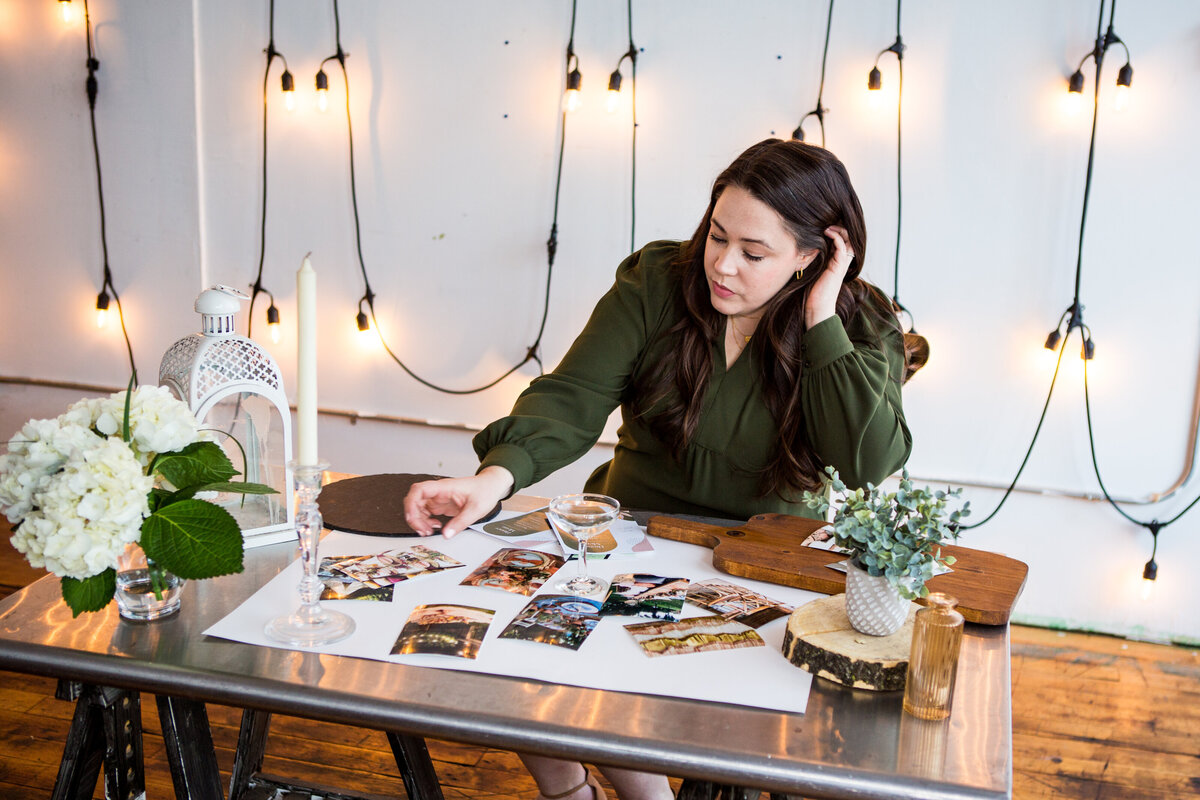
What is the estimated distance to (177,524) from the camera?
39.0 inches

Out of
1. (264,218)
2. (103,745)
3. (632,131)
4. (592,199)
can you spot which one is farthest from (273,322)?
(103,745)

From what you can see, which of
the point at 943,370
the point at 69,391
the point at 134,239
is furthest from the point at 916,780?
the point at 69,391

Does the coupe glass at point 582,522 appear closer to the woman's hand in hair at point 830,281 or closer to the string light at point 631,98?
the woman's hand in hair at point 830,281

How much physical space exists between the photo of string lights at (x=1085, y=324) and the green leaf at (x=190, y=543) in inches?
76.0

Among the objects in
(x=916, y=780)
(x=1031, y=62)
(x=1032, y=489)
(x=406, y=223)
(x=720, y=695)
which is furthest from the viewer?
(x=406, y=223)

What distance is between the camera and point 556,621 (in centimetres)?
109

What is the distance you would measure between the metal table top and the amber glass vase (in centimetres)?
2

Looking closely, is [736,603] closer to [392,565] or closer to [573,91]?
[392,565]

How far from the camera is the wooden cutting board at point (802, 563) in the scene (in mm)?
1154

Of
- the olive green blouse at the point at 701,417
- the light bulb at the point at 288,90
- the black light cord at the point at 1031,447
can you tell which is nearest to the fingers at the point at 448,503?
the olive green blouse at the point at 701,417

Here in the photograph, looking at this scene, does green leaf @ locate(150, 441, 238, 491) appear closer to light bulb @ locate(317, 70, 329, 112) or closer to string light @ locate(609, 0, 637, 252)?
string light @ locate(609, 0, 637, 252)

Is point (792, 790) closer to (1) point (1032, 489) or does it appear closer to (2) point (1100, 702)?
(2) point (1100, 702)

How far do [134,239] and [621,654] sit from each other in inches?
109

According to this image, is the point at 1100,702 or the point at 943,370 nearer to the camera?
the point at 1100,702
